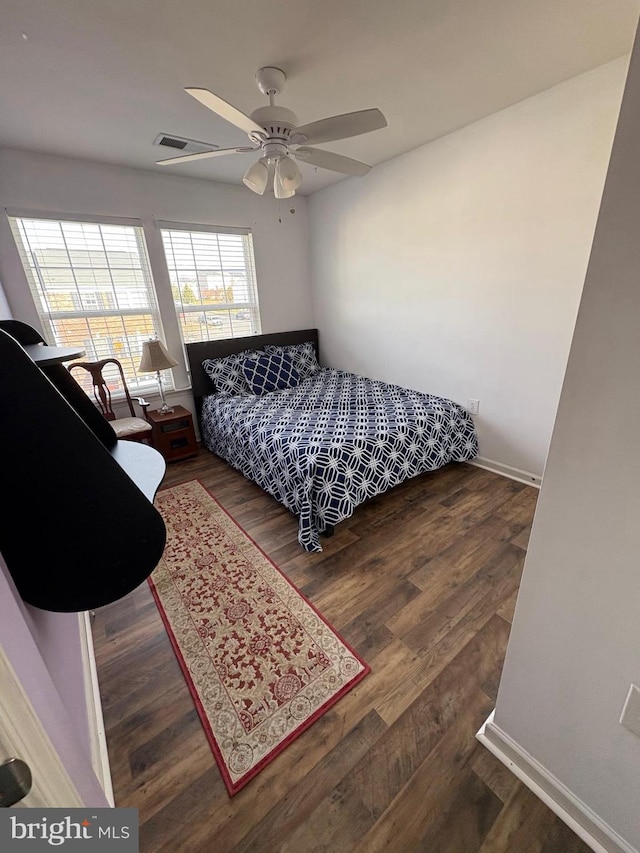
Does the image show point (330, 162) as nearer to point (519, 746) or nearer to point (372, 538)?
point (372, 538)

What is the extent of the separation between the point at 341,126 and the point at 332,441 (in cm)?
160

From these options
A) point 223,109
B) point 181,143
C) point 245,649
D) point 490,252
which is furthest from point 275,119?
point 245,649

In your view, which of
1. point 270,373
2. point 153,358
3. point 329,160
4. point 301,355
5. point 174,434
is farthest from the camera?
point 301,355

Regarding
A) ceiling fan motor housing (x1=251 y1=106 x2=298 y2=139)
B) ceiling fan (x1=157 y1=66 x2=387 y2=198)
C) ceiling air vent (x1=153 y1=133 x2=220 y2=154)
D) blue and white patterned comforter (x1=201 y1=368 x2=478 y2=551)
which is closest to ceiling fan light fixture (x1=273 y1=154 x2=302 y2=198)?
ceiling fan (x1=157 y1=66 x2=387 y2=198)

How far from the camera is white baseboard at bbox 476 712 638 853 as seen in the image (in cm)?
91

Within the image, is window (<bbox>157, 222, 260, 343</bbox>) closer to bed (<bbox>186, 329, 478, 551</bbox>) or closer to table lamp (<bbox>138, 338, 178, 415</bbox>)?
bed (<bbox>186, 329, 478, 551</bbox>)

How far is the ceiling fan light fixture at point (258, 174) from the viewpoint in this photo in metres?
1.76

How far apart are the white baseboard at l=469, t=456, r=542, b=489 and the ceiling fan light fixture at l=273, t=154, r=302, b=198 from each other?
8.14 ft

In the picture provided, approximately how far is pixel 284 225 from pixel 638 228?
151 inches

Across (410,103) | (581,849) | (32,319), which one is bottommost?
(581,849)

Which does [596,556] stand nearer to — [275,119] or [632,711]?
[632,711]

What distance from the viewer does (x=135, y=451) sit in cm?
114

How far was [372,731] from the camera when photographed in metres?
1.18

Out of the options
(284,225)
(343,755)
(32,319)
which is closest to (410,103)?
(284,225)
